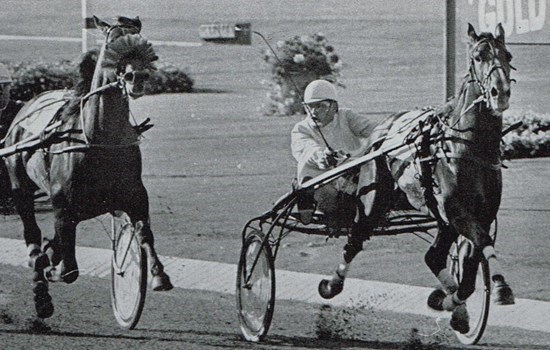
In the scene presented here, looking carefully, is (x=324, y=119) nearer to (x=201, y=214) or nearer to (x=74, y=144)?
(x=74, y=144)

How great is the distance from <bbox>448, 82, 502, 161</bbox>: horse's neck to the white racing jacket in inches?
47.8

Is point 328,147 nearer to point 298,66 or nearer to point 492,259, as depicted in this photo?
point 492,259

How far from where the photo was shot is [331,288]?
10.1 metres

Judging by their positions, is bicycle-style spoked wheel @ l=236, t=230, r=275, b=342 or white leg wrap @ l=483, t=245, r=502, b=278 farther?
bicycle-style spoked wheel @ l=236, t=230, r=275, b=342

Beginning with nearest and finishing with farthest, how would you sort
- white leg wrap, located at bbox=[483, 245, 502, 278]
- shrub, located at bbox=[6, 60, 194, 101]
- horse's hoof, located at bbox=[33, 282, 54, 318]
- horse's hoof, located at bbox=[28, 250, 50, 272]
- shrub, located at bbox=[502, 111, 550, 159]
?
1. white leg wrap, located at bbox=[483, 245, 502, 278]
2. horse's hoof, located at bbox=[33, 282, 54, 318]
3. horse's hoof, located at bbox=[28, 250, 50, 272]
4. shrub, located at bbox=[502, 111, 550, 159]
5. shrub, located at bbox=[6, 60, 194, 101]

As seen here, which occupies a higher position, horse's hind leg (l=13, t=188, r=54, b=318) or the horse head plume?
the horse head plume

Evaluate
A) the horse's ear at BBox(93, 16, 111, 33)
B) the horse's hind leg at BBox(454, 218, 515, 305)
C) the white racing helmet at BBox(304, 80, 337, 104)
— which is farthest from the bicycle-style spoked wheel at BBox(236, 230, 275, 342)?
the horse's ear at BBox(93, 16, 111, 33)

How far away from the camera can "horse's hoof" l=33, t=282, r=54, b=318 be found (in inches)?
417

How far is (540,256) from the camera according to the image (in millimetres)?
12445

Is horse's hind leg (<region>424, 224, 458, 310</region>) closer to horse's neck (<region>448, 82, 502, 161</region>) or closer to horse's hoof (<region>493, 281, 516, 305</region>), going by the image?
horse's neck (<region>448, 82, 502, 161</region>)

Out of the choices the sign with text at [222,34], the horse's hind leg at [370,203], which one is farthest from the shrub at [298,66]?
the horse's hind leg at [370,203]

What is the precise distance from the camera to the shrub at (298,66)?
645 inches

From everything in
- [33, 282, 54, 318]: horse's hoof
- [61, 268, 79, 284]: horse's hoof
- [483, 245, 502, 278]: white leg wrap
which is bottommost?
[33, 282, 54, 318]: horse's hoof

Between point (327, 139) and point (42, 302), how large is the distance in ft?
7.71
